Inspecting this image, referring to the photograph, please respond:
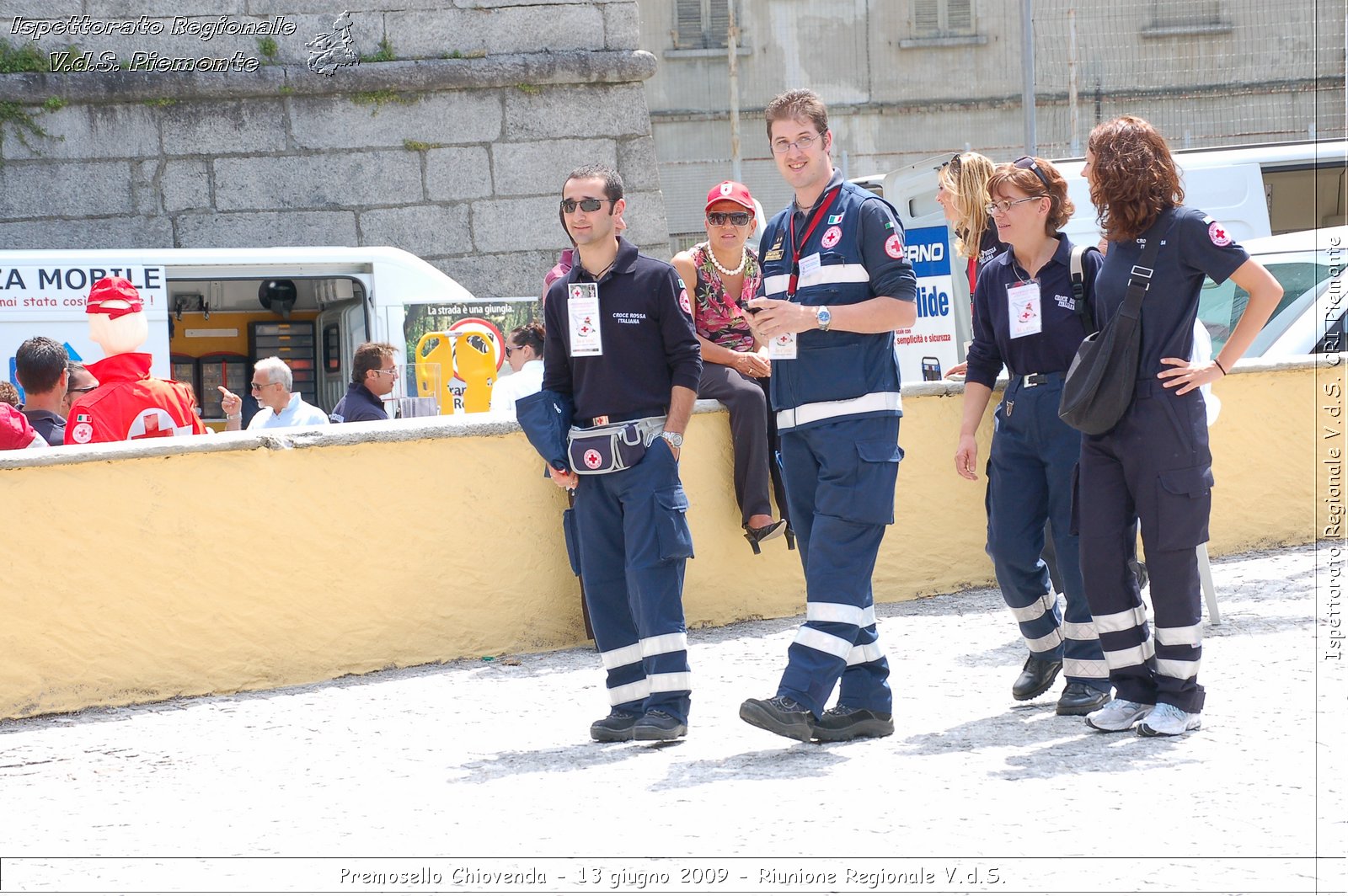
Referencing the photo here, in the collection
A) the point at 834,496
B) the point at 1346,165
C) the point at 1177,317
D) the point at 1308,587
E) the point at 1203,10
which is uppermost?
the point at 1203,10

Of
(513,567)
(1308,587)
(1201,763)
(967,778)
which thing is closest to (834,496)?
(967,778)

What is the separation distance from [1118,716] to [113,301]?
4509mm

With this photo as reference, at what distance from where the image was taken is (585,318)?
17.0 ft

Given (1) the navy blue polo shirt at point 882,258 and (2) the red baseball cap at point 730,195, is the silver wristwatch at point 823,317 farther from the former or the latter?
(2) the red baseball cap at point 730,195

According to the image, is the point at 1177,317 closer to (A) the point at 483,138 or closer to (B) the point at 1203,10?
(A) the point at 483,138

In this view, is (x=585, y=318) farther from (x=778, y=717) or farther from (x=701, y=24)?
(x=701, y=24)

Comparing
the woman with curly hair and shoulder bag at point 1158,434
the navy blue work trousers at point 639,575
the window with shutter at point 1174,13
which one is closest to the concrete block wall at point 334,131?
the navy blue work trousers at point 639,575

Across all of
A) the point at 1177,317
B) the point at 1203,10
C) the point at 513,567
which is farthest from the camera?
the point at 1203,10

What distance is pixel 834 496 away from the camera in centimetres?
478

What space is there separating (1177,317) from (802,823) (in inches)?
79.9

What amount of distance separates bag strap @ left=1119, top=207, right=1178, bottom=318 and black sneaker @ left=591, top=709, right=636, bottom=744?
83.1 inches

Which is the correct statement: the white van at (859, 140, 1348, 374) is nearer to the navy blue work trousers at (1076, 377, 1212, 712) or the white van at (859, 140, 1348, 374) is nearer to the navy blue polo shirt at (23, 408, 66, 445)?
the navy blue polo shirt at (23, 408, 66, 445)

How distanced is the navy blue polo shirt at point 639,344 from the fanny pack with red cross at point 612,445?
0.07m

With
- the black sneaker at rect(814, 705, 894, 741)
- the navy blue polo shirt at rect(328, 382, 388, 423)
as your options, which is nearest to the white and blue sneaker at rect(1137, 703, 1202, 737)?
the black sneaker at rect(814, 705, 894, 741)
